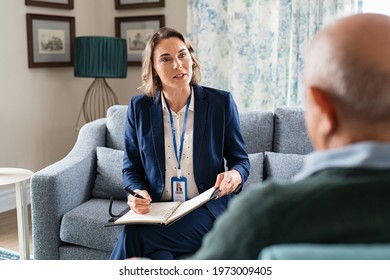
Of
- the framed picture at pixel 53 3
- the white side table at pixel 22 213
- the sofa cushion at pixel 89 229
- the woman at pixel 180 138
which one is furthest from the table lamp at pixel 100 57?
the woman at pixel 180 138

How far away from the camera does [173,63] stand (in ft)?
7.56

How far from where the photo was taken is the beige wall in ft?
12.8

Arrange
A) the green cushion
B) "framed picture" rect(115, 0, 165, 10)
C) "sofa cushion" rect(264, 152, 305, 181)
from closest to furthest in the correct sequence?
the green cushion < "sofa cushion" rect(264, 152, 305, 181) < "framed picture" rect(115, 0, 165, 10)

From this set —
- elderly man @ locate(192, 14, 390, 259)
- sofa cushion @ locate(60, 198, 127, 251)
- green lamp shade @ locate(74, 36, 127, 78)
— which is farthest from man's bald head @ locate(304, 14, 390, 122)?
green lamp shade @ locate(74, 36, 127, 78)

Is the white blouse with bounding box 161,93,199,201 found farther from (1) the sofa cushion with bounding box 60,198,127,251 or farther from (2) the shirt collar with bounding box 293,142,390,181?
(2) the shirt collar with bounding box 293,142,390,181

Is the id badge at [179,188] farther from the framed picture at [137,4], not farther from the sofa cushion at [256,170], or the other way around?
the framed picture at [137,4]

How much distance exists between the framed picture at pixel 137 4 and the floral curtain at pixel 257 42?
1.17ft

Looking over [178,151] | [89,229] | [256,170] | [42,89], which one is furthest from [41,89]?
[178,151]

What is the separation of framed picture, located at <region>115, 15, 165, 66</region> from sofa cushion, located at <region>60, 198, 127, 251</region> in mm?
2033

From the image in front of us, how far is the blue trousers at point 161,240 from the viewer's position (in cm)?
209

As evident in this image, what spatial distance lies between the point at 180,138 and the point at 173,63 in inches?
12.7

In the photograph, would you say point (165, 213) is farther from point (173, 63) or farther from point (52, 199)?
point (52, 199)

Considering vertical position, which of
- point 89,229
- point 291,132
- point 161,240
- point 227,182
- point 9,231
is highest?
point 291,132

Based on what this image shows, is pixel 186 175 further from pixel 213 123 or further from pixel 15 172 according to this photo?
pixel 15 172
